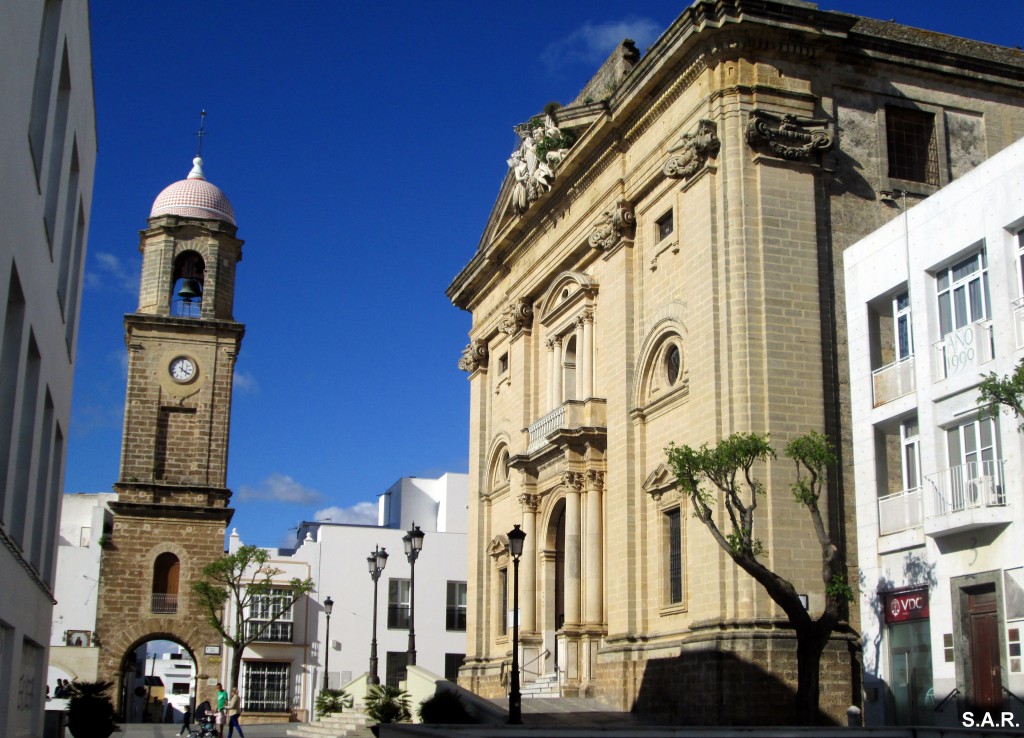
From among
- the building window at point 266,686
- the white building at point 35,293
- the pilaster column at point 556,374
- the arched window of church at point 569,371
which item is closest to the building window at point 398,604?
Result: the building window at point 266,686

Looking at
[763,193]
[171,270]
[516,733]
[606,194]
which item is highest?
[171,270]

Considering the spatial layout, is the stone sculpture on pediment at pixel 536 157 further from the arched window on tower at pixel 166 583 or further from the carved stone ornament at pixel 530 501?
the arched window on tower at pixel 166 583

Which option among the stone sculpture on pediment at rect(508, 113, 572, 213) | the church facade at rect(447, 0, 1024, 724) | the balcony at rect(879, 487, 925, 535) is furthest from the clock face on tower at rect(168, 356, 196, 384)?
the balcony at rect(879, 487, 925, 535)

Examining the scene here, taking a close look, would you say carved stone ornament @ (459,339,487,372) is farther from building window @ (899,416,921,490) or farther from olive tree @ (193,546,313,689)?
building window @ (899,416,921,490)

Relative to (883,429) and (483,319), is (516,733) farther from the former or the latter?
(483,319)

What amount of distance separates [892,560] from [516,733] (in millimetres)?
9418

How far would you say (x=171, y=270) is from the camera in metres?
55.3

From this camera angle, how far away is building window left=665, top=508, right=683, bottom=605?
26.1 metres

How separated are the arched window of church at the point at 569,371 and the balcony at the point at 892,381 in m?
11.7

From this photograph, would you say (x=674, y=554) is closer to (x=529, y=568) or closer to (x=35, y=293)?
(x=529, y=568)

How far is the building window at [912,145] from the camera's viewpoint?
26469mm

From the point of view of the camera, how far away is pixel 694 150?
83.0ft

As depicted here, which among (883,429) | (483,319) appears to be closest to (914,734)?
(883,429)

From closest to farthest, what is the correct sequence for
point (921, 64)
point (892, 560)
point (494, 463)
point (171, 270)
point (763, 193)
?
point (892, 560) → point (763, 193) → point (921, 64) → point (494, 463) → point (171, 270)
